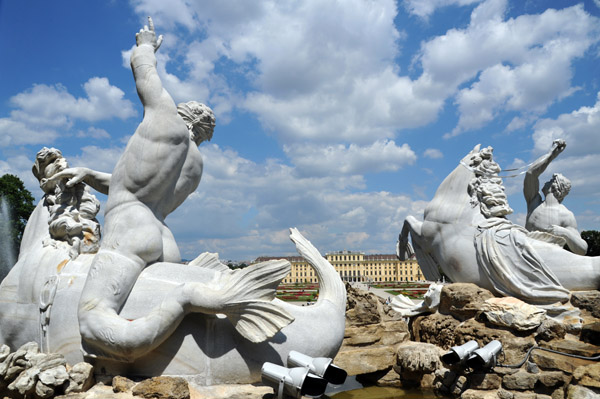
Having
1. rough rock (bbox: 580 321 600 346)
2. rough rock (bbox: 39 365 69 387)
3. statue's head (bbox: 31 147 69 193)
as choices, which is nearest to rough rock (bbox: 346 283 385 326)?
rough rock (bbox: 580 321 600 346)

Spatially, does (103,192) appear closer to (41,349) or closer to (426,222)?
(41,349)

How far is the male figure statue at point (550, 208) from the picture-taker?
26.1ft

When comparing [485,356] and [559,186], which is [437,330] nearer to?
[485,356]

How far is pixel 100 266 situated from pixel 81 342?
0.75 meters

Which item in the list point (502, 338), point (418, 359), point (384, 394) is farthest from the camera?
point (418, 359)

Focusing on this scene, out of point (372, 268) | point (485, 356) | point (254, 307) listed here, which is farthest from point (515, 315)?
point (372, 268)

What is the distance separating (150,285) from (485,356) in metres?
3.80

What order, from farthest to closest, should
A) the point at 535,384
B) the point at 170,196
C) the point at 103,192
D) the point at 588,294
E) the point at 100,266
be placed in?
the point at 588,294
the point at 103,192
the point at 535,384
the point at 170,196
the point at 100,266

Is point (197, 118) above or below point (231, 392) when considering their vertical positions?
above

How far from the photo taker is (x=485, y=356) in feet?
17.0

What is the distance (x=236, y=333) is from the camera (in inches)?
171

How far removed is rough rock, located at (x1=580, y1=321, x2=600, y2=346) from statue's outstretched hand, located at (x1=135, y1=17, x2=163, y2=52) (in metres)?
6.43

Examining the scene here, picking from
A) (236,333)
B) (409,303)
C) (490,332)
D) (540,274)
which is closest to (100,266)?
(236,333)

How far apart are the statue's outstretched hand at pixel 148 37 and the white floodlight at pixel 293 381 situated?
12.0 feet
